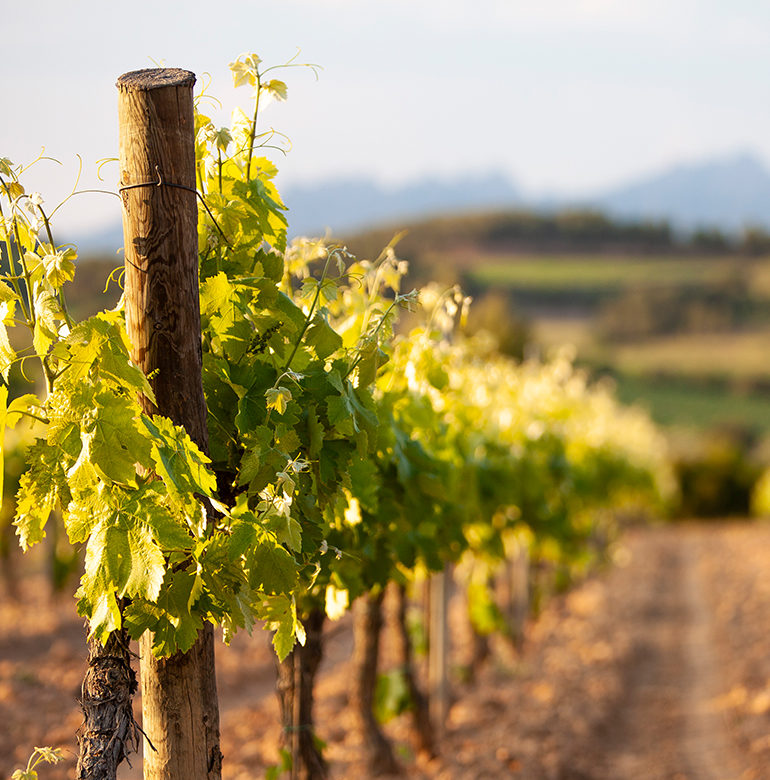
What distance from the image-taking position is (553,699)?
291 inches

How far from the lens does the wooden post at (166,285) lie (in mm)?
2154

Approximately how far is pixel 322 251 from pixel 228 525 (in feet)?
3.57

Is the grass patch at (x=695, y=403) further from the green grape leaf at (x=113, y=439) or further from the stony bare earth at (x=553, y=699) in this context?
the green grape leaf at (x=113, y=439)

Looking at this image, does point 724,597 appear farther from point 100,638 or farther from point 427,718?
point 100,638

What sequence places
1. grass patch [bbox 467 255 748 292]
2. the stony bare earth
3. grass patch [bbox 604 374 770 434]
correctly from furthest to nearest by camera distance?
grass patch [bbox 467 255 748 292], grass patch [bbox 604 374 770 434], the stony bare earth

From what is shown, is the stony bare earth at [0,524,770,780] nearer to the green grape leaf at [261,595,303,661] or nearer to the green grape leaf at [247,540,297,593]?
the green grape leaf at [261,595,303,661]

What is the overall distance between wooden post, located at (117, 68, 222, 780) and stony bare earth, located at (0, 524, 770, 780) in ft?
7.18

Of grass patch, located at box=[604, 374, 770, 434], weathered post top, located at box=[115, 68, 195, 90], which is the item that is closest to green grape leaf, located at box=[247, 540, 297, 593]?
weathered post top, located at box=[115, 68, 195, 90]

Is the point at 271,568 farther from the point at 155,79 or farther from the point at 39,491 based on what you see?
the point at 155,79

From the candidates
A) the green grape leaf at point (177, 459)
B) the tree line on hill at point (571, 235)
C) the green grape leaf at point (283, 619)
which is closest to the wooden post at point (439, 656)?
the green grape leaf at point (283, 619)

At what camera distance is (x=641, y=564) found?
2034 cm

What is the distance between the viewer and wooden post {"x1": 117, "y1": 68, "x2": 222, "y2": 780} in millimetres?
2154

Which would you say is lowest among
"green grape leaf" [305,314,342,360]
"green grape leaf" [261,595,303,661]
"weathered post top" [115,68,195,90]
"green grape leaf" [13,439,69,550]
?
"green grape leaf" [261,595,303,661]

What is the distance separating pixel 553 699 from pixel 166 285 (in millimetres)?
6201
